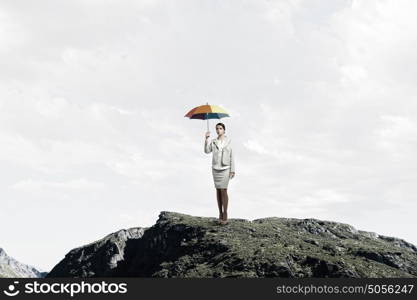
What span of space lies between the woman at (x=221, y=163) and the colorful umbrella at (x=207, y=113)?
100 centimetres

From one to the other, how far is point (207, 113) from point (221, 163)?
2.88 m

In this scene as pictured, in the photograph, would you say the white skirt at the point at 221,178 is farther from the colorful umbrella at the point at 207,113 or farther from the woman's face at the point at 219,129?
the colorful umbrella at the point at 207,113

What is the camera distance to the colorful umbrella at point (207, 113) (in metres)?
27.9

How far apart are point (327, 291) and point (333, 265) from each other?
571 feet

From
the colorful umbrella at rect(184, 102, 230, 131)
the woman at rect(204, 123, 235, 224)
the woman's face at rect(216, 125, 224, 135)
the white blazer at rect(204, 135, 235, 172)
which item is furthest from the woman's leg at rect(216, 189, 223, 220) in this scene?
the colorful umbrella at rect(184, 102, 230, 131)

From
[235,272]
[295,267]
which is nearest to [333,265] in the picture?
[295,267]

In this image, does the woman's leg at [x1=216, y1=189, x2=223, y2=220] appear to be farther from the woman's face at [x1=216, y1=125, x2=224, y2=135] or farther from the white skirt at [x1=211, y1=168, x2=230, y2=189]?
the woman's face at [x1=216, y1=125, x2=224, y2=135]

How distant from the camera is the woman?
2673cm

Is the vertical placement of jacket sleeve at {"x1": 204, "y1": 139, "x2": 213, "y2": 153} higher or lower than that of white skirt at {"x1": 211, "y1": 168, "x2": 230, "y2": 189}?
higher

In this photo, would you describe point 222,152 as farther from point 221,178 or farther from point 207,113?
point 207,113

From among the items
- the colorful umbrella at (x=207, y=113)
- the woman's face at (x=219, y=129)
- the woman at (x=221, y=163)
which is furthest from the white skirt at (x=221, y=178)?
the colorful umbrella at (x=207, y=113)

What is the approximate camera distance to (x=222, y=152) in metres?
26.8

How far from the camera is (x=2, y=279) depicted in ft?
66.9

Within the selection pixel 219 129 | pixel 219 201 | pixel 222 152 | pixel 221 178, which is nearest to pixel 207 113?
pixel 219 129
